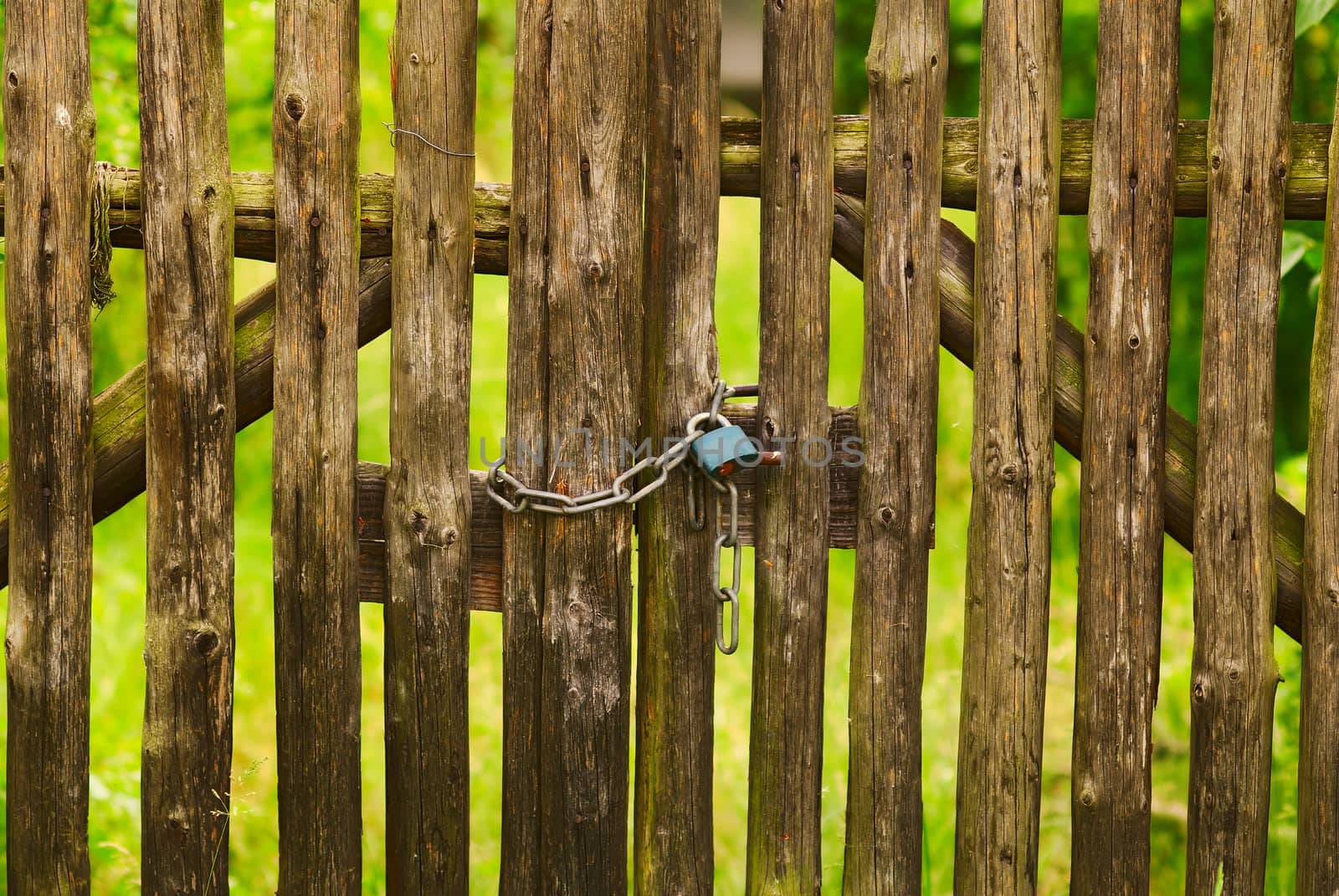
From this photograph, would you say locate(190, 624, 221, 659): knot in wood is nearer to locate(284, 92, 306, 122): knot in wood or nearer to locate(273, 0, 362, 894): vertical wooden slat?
locate(273, 0, 362, 894): vertical wooden slat

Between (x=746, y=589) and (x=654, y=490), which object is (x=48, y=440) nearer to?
(x=654, y=490)

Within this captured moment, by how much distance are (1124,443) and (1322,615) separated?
56 centimetres

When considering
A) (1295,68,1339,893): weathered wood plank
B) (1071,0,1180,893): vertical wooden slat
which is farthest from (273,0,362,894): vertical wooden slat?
(1295,68,1339,893): weathered wood plank

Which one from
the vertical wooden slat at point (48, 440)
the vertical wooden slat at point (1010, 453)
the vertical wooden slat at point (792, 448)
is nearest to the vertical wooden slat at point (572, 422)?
the vertical wooden slat at point (792, 448)

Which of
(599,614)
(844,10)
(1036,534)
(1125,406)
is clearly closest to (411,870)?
(599,614)

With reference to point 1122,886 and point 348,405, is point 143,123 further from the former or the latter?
point 1122,886

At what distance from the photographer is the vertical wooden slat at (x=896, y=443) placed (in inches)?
88.4

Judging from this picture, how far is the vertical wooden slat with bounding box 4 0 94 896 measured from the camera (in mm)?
2172

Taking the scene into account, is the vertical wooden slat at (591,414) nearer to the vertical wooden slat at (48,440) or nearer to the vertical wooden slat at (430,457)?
the vertical wooden slat at (430,457)

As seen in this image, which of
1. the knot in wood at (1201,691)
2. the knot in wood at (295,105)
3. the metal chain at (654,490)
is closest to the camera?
the knot in wood at (295,105)

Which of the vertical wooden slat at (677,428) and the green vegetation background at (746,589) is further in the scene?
the green vegetation background at (746,589)

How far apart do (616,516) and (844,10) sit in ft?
12.0

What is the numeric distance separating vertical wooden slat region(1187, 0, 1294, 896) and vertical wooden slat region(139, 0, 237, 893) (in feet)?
6.33

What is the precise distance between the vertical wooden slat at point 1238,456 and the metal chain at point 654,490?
958 millimetres
